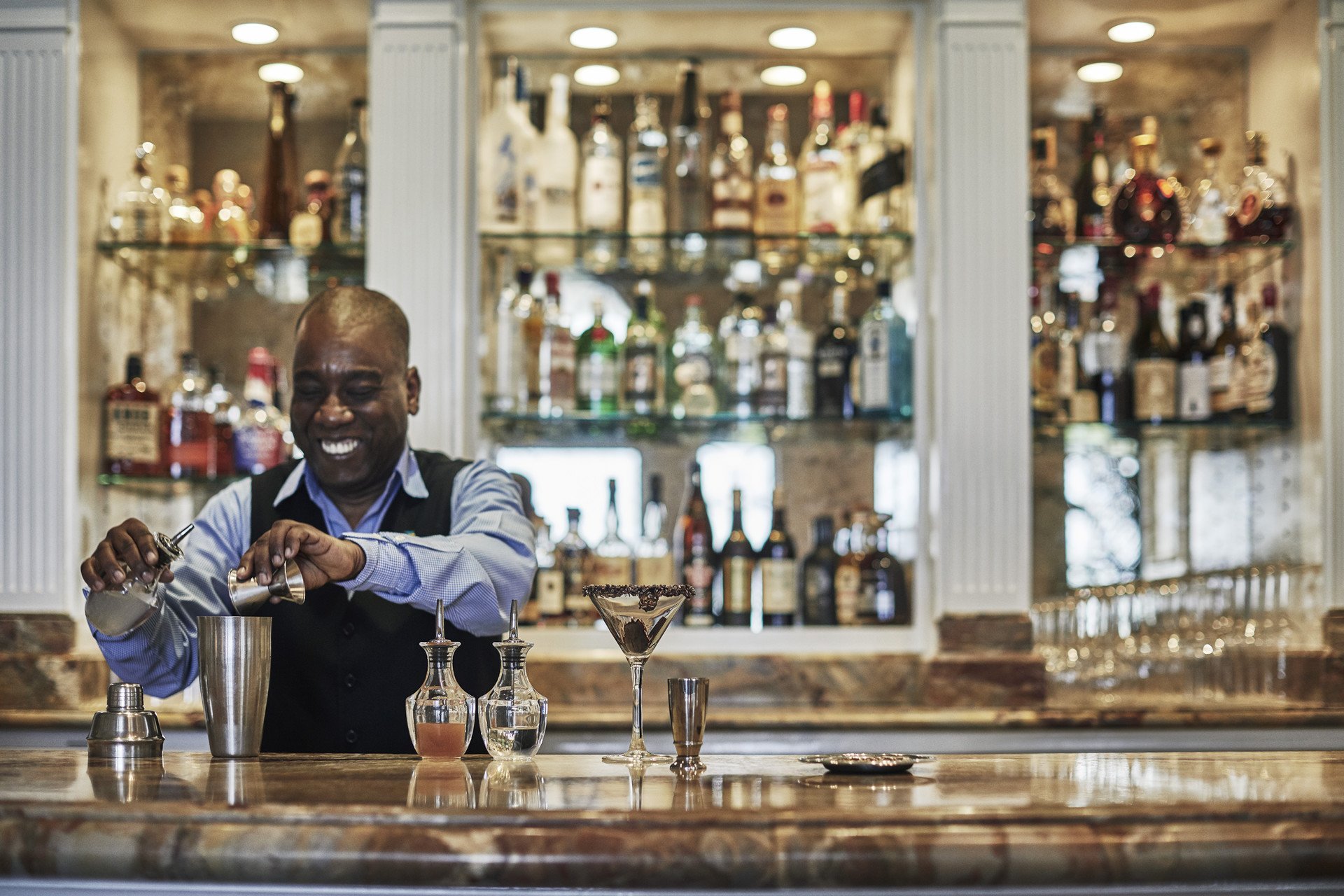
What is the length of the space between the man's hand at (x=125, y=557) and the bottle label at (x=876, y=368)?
1.79 m

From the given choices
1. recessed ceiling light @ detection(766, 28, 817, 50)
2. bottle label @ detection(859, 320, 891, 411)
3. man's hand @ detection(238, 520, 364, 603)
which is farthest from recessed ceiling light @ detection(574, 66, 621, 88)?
man's hand @ detection(238, 520, 364, 603)

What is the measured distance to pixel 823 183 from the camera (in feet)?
10.2

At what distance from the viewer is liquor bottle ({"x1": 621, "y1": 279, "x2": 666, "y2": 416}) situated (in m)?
3.11

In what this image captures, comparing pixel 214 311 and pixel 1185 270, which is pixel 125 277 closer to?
pixel 214 311

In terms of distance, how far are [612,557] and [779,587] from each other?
1.27 feet

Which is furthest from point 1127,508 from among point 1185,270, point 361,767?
point 361,767

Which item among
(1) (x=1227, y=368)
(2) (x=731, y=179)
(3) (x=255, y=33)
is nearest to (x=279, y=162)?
(3) (x=255, y=33)

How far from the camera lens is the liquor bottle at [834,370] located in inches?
122

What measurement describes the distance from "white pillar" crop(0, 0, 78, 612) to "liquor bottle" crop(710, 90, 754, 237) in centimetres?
138

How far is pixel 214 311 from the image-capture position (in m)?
3.37

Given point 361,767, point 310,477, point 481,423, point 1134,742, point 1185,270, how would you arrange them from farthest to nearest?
1. point 1185,270
2. point 481,423
3. point 1134,742
4. point 310,477
5. point 361,767

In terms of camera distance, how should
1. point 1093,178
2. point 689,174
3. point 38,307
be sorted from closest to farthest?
1. point 38,307
2. point 689,174
3. point 1093,178

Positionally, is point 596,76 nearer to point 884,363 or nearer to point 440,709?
point 884,363

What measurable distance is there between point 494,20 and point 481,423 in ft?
2.93
